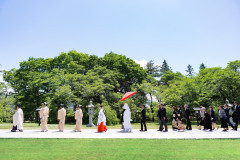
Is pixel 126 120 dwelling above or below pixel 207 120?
above

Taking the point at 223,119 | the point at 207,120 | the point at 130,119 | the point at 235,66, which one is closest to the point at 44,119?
the point at 130,119

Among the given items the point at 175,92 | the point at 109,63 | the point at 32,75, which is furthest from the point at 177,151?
the point at 32,75

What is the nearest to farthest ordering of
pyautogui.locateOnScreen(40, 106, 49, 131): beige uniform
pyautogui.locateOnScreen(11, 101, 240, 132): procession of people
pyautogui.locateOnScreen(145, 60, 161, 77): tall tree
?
pyautogui.locateOnScreen(11, 101, 240, 132): procession of people
pyautogui.locateOnScreen(40, 106, 49, 131): beige uniform
pyautogui.locateOnScreen(145, 60, 161, 77): tall tree

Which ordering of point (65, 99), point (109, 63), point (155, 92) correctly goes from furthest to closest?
point (109, 63) → point (155, 92) → point (65, 99)

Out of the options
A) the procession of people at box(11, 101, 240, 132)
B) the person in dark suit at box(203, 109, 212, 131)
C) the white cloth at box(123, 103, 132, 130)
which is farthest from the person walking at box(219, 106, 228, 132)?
the white cloth at box(123, 103, 132, 130)

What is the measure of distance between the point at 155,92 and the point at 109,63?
1031 centimetres

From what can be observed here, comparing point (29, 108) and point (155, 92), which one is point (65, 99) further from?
point (155, 92)

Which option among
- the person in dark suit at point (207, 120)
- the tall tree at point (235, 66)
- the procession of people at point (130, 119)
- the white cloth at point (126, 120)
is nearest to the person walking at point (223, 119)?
the procession of people at point (130, 119)

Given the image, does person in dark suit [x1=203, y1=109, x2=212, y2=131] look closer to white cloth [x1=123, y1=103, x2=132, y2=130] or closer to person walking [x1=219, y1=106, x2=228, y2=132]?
person walking [x1=219, y1=106, x2=228, y2=132]

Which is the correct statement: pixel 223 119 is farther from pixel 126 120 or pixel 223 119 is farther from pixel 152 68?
pixel 152 68

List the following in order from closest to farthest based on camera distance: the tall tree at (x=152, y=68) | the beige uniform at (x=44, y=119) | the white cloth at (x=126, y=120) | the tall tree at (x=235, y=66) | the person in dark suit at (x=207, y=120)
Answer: the white cloth at (x=126, y=120), the beige uniform at (x=44, y=119), the person in dark suit at (x=207, y=120), the tall tree at (x=235, y=66), the tall tree at (x=152, y=68)

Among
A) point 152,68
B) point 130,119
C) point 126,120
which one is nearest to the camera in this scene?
point 126,120

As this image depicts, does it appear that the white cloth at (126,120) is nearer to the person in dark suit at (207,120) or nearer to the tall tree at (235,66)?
the person in dark suit at (207,120)

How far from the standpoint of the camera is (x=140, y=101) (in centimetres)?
3117
